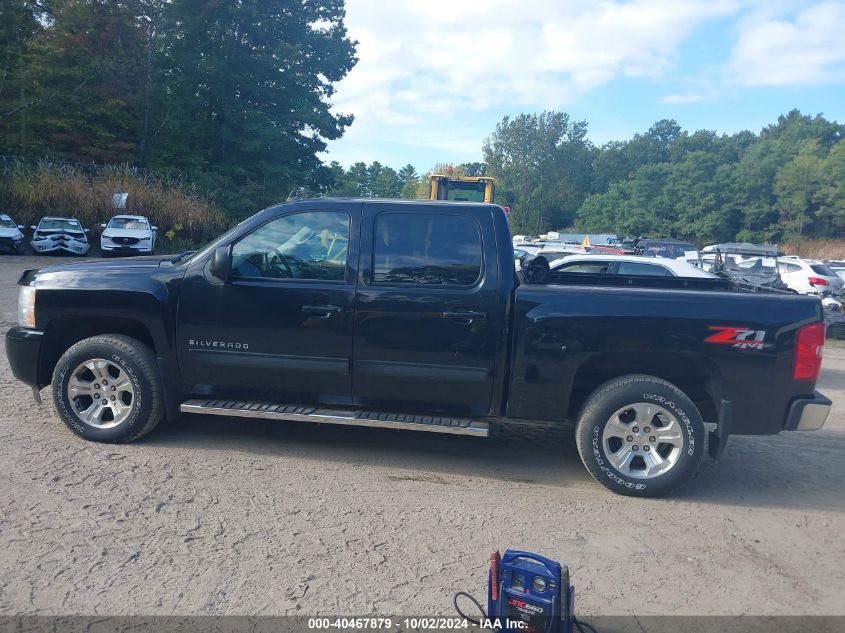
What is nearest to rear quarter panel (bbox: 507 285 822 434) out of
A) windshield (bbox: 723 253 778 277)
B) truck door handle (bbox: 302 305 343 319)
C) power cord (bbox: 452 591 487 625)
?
truck door handle (bbox: 302 305 343 319)

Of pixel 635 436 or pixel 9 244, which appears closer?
pixel 635 436

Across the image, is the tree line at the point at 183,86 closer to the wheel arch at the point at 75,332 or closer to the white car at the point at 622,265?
the white car at the point at 622,265

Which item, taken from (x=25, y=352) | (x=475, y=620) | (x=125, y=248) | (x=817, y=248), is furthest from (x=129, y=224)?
(x=817, y=248)

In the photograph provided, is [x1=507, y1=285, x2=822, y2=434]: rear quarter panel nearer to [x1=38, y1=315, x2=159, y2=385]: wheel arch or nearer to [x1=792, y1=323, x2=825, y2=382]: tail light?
[x1=792, y1=323, x2=825, y2=382]: tail light

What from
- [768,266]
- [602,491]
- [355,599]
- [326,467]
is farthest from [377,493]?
[768,266]

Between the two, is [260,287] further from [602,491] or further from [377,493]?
[602,491]

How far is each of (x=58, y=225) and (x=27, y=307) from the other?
21.0 meters

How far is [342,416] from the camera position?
488 cm

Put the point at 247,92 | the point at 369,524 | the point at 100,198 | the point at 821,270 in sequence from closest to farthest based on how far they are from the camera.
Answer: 1. the point at 369,524
2. the point at 821,270
3. the point at 100,198
4. the point at 247,92

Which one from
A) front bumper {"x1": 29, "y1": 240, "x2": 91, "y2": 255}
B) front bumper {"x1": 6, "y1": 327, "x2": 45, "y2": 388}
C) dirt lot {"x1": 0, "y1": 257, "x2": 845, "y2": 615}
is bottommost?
dirt lot {"x1": 0, "y1": 257, "x2": 845, "y2": 615}

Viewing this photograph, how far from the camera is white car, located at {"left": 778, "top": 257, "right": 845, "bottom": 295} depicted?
17.5 metres

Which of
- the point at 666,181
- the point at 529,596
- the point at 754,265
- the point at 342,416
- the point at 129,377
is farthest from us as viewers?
the point at 666,181

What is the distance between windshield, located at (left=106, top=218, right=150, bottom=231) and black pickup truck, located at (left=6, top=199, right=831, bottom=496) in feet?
67.0

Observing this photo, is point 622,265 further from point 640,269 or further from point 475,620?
point 475,620
